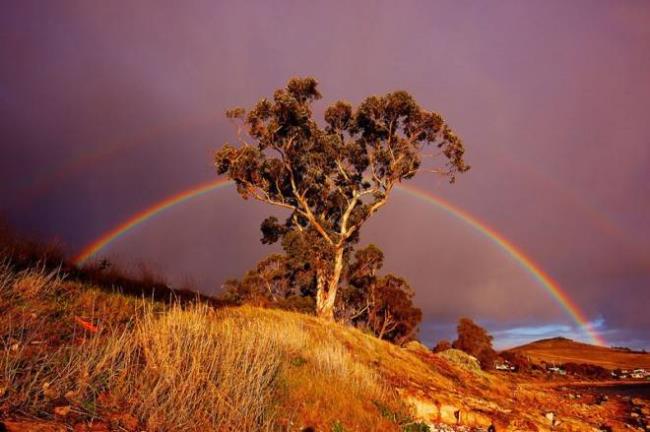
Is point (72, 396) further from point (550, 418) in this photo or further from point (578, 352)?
point (578, 352)

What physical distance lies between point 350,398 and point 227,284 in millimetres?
29605

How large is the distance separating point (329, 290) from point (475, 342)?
27.9m

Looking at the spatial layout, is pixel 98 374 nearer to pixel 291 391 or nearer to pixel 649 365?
pixel 291 391

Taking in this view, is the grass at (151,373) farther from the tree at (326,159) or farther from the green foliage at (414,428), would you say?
the tree at (326,159)

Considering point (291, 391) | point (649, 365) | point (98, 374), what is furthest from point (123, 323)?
point (649, 365)

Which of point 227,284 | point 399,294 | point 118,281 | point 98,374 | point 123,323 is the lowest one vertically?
point 98,374

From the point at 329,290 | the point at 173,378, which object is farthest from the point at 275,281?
the point at 173,378

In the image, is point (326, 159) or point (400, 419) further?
point (326, 159)

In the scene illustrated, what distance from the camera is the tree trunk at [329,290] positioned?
93.8 ft

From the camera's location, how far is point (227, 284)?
125ft

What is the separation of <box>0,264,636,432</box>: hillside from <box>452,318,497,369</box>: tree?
112 ft

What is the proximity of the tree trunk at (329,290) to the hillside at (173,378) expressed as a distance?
11.6m

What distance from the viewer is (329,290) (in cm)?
2934

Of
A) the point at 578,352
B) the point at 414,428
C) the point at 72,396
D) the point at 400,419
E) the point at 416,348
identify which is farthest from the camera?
the point at 578,352
